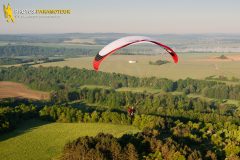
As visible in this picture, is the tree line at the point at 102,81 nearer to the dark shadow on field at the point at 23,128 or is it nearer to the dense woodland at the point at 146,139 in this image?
the dense woodland at the point at 146,139

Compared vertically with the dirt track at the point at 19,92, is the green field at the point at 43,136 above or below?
above

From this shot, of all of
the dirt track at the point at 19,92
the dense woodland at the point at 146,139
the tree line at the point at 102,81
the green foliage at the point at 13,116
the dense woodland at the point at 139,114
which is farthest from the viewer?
the tree line at the point at 102,81

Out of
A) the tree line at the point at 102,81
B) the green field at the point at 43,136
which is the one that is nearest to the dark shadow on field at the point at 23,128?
the green field at the point at 43,136

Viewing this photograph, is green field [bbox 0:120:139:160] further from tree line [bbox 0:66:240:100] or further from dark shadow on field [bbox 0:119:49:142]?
tree line [bbox 0:66:240:100]

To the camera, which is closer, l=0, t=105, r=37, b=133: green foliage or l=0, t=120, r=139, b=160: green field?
l=0, t=120, r=139, b=160: green field

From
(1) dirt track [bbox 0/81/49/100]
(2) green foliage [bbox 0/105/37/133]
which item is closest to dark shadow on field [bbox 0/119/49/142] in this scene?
(2) green foliage [bbox 0/105/37/133]

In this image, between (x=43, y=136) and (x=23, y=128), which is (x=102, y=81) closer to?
(x=23, y=128)

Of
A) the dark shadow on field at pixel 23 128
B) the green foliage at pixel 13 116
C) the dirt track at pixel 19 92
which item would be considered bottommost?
the dirt track at pixel 19 92
